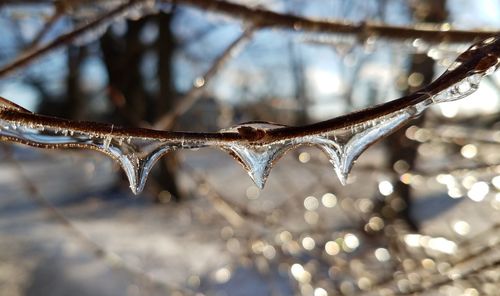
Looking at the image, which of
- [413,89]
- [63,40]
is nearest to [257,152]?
[63,40]

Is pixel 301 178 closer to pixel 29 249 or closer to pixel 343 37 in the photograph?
pixel 29 249

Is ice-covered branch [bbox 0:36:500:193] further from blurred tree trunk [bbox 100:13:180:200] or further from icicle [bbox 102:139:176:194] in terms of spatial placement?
blurred tree trunk [bbox 100:13:180:200]

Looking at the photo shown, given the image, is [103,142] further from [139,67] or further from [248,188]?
[139,67]

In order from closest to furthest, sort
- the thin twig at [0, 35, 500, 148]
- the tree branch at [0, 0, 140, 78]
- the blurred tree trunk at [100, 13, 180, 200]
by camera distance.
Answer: the thin twig at [0, 35, 500, 148]
the tree branch at [0, 0, 140, 78]
the blurred tree trunk at [100, 13, 180, 200]

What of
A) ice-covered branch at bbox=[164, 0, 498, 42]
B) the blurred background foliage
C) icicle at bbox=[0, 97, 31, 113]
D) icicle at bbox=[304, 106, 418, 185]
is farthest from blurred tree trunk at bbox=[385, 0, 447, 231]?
icicle at bbox=[0, 97, 31, 113]

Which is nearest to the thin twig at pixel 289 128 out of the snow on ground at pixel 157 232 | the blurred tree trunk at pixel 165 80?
the snow on ground at pixel 157 232

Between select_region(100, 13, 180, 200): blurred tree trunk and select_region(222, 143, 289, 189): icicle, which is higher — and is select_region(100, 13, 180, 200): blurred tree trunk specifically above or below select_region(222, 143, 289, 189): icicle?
above
